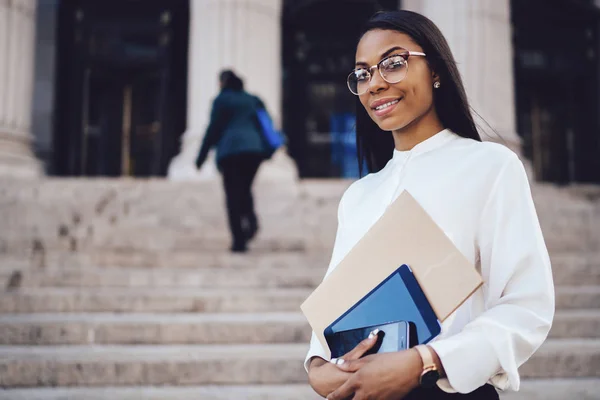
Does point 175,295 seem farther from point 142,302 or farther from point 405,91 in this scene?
point 405,91

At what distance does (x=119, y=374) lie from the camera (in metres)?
3.94

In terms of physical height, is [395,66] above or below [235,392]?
above

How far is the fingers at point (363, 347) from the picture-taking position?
4.34 ft

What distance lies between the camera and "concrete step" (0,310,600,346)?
4484 mm

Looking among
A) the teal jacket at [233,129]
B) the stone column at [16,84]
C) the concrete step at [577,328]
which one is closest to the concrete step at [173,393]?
the concrete step at [577,328]

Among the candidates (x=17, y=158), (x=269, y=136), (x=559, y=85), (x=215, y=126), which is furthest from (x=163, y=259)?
(x=559, y=85)

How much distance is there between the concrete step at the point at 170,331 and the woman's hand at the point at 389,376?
330 cm

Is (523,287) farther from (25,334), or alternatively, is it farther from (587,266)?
(587,266)

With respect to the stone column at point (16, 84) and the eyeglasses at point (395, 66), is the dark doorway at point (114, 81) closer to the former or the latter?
the stone column at point (16, 84)

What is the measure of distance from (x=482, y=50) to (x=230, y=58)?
14.8 ft

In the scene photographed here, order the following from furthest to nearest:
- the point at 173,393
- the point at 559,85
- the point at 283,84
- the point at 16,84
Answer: the point at 559,85
the point at 283,84
the point at 16,84
the point at 173,393

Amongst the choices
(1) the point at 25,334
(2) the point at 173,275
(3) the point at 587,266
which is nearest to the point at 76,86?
(2) the point at 173,275

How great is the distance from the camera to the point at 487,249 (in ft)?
4.43

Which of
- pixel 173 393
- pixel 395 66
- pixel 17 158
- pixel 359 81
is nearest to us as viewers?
pixel 395 66
